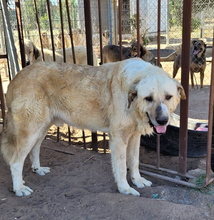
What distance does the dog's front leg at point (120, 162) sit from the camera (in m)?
3.07

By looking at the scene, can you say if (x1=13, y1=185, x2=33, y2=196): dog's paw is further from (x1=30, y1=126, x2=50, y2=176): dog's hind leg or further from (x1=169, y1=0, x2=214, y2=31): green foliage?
(x1=169, y1=0, x2=214, y2=31): green foliage

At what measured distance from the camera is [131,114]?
2904 millimetres

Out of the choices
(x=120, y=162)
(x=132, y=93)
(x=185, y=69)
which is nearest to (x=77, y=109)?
(x=120, y=162)

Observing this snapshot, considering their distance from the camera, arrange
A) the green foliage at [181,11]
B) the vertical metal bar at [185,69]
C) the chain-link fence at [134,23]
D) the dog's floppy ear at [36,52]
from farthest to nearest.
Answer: the green foliage at [181,11] < the chain-link fence at [134,23] < the dog's floppy ear at [36,52] < the vertical metal bar at [185,69]

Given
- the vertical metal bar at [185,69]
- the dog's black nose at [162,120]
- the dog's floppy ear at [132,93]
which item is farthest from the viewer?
the vertical metal bar at [185,69]

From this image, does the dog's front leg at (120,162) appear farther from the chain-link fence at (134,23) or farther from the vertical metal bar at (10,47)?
the chain-link fence at (134,23)

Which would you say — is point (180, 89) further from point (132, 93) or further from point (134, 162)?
point (134, 162)

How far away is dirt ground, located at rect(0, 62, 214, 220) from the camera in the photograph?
8.68 ft

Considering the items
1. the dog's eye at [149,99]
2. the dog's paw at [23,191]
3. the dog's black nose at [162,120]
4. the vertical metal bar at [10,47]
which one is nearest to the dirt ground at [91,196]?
the dog's paw at [23,191]

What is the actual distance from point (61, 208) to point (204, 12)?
1151 centimetres

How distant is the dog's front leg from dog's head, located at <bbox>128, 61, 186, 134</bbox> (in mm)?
509

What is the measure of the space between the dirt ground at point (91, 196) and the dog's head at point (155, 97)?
0.80 m

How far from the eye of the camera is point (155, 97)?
2.50 meters

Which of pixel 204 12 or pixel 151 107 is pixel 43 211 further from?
pixel 204 12
